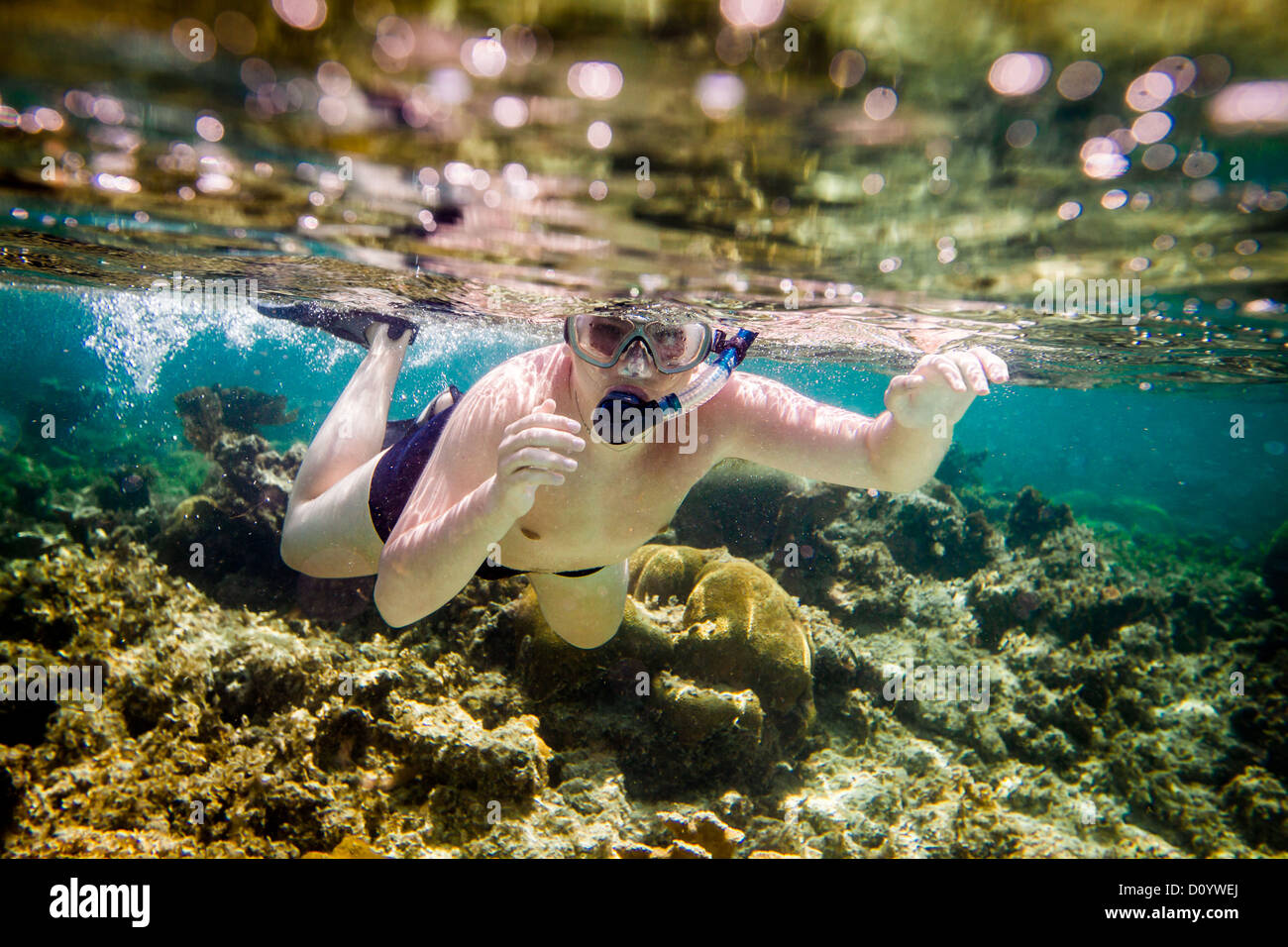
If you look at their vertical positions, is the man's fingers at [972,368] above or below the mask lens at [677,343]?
below

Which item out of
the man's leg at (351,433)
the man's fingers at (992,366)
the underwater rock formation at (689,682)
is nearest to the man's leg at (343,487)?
the man's leg at (351,433)

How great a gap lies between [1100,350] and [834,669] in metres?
8.56

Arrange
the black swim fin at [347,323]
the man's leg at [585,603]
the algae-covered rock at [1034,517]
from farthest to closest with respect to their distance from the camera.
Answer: the algae-covered rock at [1034,517] < the black swim fin at [347,323] < the man's leg at [585,603]

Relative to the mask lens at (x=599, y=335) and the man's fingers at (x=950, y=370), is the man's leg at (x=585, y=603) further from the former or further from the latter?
the man's fingers at (x=950, y=370)

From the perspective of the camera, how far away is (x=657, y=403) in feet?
11.6

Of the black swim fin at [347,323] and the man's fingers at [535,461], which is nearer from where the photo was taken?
the man's fingers at [535,461]

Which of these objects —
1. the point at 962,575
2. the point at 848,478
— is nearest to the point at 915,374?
the point at 848,478

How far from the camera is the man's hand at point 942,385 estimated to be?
2914 millimetres

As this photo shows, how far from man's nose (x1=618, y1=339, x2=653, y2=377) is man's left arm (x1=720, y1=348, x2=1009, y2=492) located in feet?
2.38

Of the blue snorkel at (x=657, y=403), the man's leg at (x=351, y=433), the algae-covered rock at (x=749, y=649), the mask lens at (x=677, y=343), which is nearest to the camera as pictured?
the blue snorkel at (x=657, y=403)

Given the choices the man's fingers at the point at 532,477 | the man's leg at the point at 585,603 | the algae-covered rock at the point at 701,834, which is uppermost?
the man's fingers at the point at 532,477

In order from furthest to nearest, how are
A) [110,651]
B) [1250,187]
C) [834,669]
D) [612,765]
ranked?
[834,669] < [612,765] < [110,651] < [1250,187]

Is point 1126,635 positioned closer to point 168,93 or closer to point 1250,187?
point 1250,187
